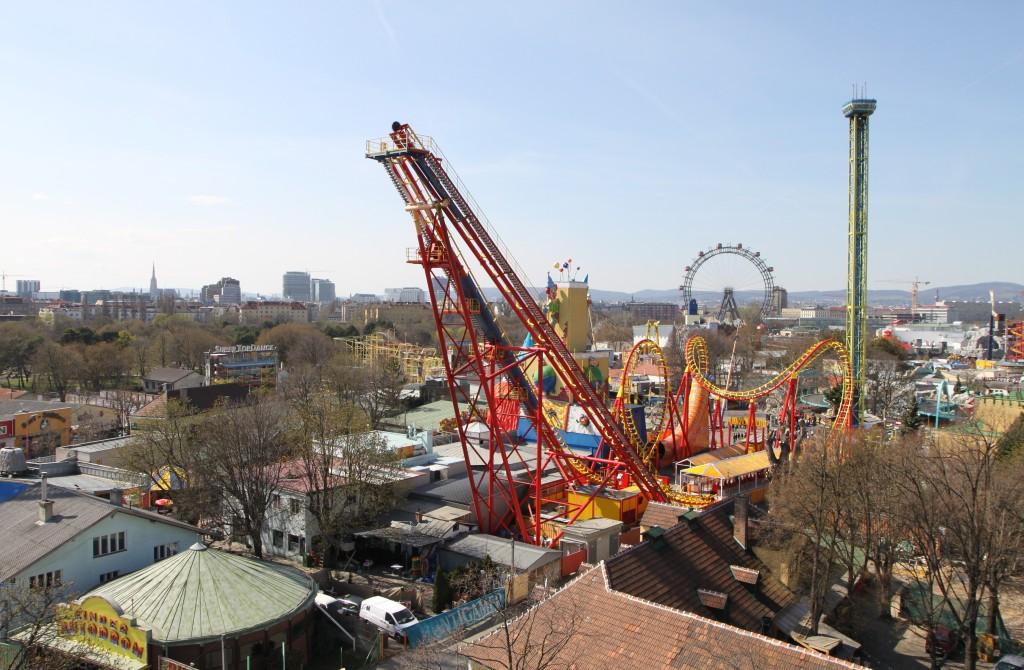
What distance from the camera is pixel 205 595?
16141 millimetres

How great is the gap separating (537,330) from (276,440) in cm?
996

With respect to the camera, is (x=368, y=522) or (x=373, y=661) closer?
(x=373, y=661)

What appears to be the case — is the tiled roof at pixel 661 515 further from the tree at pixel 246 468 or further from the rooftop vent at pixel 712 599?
the tree at pixel 246 468

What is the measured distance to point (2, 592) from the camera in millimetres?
15859

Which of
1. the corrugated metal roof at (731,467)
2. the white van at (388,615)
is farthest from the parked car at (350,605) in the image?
the corrugated metal roof at (731,467)

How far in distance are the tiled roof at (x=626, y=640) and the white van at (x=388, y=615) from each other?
4795mm

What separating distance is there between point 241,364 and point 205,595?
181 feet

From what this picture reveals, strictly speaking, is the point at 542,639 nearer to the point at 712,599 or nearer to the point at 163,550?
the point at 712,599

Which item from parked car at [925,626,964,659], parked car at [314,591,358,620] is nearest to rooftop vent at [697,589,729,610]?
parked car at [925,626,964,659]

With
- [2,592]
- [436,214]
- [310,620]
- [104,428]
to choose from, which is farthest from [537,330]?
[104,428]

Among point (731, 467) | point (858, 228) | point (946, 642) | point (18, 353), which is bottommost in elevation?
point (946, 642)

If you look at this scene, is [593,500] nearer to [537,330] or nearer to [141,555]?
[537,330]

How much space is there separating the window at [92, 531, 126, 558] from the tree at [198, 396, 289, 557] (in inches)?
133

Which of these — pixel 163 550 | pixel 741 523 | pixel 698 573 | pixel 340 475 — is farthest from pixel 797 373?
pixel 163 550
